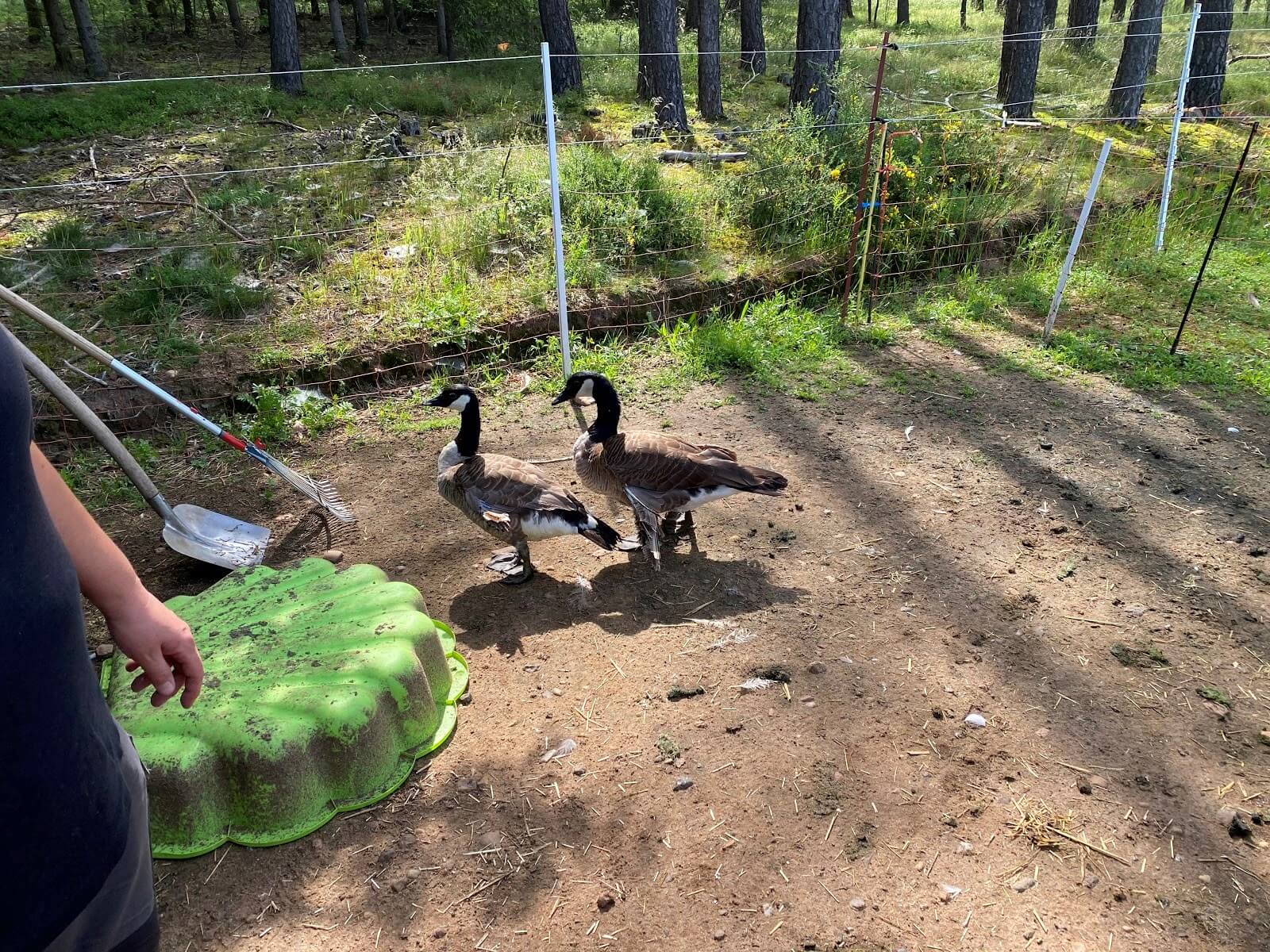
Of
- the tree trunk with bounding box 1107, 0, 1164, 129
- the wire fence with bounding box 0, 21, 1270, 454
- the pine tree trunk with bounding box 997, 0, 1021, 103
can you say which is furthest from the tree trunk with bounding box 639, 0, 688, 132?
the tree trunk with bounding box 1107, 0, 1164, 129

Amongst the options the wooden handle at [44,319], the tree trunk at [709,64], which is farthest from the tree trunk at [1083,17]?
the wooden handle at [44,319]

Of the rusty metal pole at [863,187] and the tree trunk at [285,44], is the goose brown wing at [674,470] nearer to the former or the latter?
the rusty metal pole at [863,187]

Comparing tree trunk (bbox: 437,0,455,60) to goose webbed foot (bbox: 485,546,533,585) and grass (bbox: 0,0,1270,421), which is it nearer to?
grass (bbox: 0,0,1270,421)

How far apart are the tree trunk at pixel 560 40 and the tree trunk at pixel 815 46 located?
12.0 ft

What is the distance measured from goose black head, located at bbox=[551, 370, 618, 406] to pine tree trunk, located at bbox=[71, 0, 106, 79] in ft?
Result: 48.6

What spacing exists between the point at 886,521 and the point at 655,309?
11.4ft

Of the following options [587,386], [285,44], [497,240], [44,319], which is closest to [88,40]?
[285,44]

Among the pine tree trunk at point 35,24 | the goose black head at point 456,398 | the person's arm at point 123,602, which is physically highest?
the pine tree trunk at point 35,24

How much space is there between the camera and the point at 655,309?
749 cm

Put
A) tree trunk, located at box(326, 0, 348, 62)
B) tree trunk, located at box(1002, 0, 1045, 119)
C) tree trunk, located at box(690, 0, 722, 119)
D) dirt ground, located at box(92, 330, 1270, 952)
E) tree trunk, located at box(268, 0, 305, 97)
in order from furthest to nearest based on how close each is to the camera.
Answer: tree trunk, located at box(326, 0, 348, 62) → tree trunk, located at box(268, 0, 305, 97) → tree trunk, located at box(1002, 0, 1045, 119) → tree trunk, located at box(690, 0, 722, 119) → dirt ground, located at box(92, 330, 1270, 952)

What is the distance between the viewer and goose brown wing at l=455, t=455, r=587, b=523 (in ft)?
14.2

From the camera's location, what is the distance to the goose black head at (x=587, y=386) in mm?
4789

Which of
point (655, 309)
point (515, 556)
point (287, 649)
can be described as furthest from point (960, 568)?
point (655, 309)

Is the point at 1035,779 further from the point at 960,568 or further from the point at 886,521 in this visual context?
the point at 886,521
